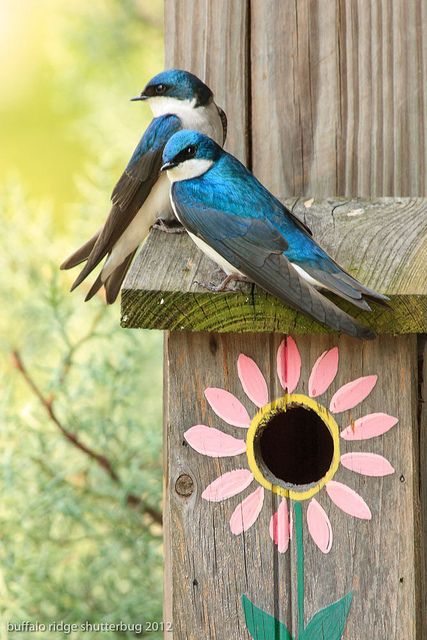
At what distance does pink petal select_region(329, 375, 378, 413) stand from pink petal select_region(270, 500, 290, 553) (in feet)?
0.67

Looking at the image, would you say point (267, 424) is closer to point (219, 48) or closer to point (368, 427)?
point (368, 427)

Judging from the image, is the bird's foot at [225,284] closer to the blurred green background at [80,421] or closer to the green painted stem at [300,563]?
the green painted stem at [300,563]

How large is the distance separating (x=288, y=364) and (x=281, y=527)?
294mm

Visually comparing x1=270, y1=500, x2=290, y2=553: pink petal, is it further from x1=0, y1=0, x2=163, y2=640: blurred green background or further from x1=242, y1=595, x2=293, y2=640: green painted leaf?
x1=0, y1=0, x2=163, y2=640: blurred green background

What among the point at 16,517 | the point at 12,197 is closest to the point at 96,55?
the point at 12,197

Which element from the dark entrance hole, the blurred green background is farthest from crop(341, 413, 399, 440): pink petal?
the blurred green background

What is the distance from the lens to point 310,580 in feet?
6.76

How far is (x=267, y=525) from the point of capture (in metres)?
2.06

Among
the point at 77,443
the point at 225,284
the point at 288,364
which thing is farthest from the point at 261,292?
the point at 77,443

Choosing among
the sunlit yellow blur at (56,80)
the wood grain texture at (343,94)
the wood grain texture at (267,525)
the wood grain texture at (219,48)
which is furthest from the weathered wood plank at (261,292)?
the sunlit yellow blur at (56,80)

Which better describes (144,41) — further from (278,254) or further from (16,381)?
(278,254)

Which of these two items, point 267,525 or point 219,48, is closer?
point 267,525

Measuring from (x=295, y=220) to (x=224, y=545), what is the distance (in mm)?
593

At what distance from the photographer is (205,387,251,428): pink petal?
204 centimetres
